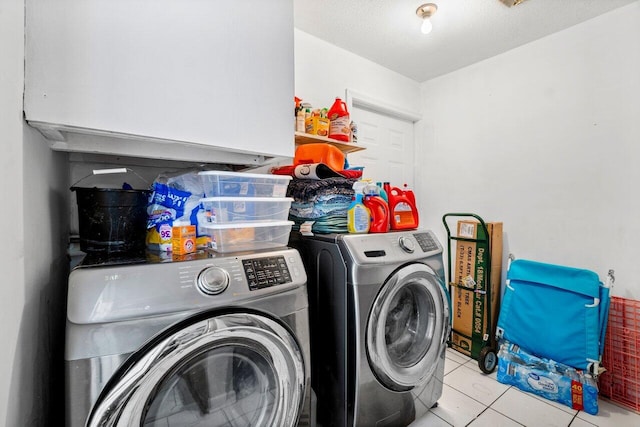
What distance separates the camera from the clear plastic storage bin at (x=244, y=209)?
107 cm

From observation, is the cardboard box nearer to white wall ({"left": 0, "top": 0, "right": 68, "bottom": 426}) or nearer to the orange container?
the orange container

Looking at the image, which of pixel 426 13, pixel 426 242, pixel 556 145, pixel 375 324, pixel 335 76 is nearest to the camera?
pixel 375 324

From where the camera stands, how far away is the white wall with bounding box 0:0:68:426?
0.60m

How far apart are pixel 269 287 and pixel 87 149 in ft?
2.60

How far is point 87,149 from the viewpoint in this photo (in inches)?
38.5

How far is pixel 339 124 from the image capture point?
6.67 ft

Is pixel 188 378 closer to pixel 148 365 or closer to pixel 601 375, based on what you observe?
pixel 148 365

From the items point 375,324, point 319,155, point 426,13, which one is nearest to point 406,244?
point 375,324

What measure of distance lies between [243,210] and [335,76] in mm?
1760

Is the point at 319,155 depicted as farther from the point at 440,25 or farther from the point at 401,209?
the point at 440,25

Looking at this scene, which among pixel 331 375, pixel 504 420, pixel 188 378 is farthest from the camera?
pixel 504 420

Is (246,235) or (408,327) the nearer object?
(246,235)

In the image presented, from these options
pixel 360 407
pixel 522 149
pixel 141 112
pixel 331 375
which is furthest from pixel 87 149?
pixel 522 149

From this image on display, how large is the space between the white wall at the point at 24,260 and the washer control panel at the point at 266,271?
1.77 feet
